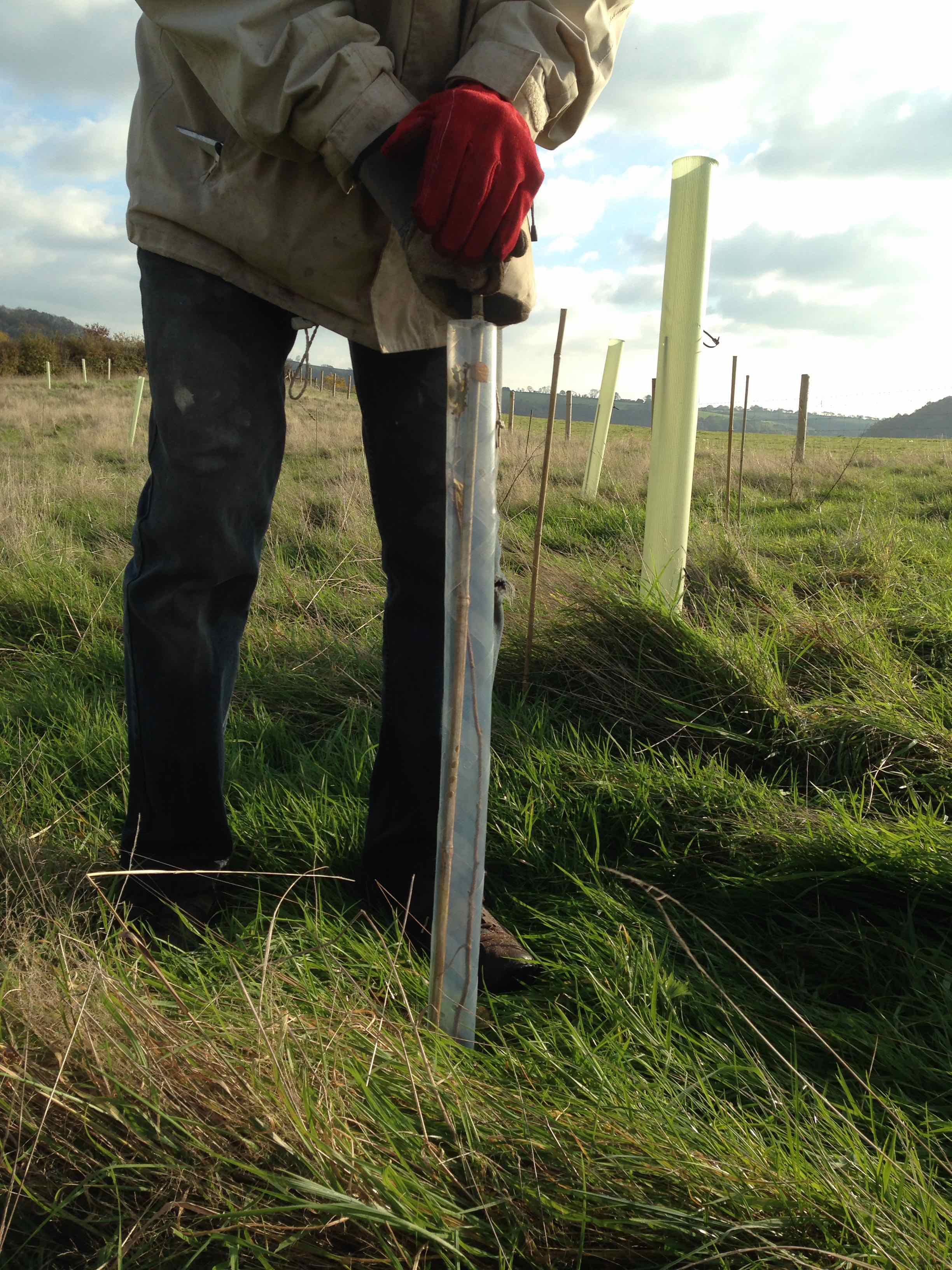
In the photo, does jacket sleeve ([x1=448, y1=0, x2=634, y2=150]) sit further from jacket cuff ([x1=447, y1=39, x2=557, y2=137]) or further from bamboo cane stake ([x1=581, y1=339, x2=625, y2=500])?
bamboo cane stake ([x1=581, y1=339, x2=625, y2=500])

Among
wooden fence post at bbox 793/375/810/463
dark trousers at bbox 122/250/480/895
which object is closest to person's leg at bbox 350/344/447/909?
dark trousers at bbox 122/250/480/895

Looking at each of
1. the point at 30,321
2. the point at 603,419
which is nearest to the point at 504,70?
the point at 603,419

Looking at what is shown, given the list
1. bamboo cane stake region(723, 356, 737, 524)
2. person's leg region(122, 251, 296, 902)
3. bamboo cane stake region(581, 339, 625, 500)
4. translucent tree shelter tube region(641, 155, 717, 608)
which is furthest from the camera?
bamboo cane stake region(581, 339, 625, 500)

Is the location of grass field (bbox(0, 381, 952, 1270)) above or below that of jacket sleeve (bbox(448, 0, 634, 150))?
below

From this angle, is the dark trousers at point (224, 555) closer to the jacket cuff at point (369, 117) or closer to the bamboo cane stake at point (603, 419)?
the jacket cuff at point (369, 117)

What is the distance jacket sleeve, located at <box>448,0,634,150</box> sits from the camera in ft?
4.99

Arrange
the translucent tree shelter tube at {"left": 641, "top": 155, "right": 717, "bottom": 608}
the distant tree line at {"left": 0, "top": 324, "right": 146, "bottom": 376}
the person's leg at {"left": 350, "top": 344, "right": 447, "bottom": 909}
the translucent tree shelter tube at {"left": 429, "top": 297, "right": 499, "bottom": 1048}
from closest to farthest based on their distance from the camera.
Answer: the translucent tree shelter tube at {"left": 429, "top": 297, "right": 499, "bottom": 1048}, the person's leg at {"left": 350, "top": 344, "right": 447, "bottom": 909}, the translucent tree shelter tube at {"left": 641, "top": 155, "right": 717, "bottom": 608}, the distant tree line at {"left": 0, "top": 324, "right": 146, "bottom": 376}

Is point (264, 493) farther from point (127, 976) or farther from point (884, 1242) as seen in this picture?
point (884, 1242)

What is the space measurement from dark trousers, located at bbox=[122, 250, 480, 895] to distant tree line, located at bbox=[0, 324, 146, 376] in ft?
184

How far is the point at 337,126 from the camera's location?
4.87ft

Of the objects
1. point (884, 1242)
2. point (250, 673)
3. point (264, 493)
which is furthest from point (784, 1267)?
point (250, 673)

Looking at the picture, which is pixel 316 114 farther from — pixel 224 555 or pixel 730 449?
pixel 730 449

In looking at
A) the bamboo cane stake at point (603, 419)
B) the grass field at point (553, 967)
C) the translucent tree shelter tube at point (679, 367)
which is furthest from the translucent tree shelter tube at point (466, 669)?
the bamboo cane stake at point (603, 419)

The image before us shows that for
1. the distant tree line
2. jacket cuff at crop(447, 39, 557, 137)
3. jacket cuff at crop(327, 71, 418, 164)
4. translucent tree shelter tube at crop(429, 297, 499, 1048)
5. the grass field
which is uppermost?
the distant tree line
